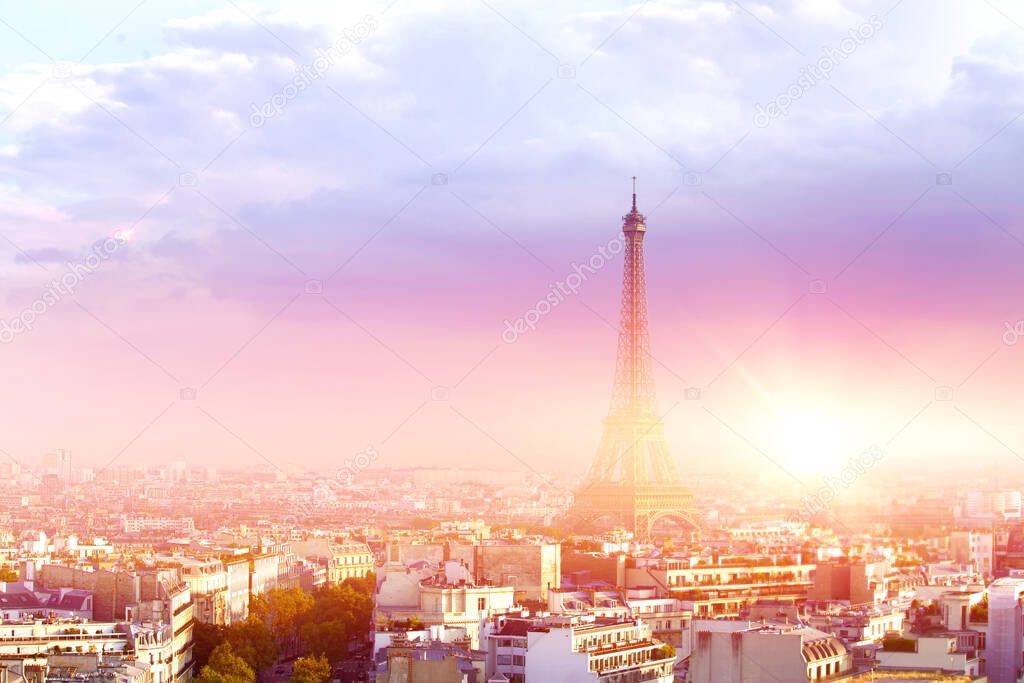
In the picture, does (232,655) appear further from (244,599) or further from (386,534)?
(386,534)

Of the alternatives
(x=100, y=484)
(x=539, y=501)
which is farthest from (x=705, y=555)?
(x=100, y=484)

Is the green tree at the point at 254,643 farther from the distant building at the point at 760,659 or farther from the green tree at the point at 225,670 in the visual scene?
the distant building at the point at 760,659

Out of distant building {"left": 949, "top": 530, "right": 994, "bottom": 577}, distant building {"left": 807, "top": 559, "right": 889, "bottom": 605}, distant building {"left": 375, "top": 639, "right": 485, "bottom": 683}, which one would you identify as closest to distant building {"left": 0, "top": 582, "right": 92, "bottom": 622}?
distant building {"left": 375, "top": 639, "right": 485, "bottom": 683}

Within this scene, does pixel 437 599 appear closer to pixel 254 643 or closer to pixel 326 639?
pixel 326 639

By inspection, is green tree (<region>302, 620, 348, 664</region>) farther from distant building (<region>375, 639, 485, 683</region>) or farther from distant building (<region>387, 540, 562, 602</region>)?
distant building (<region>375, 639, 485, 683</region>)

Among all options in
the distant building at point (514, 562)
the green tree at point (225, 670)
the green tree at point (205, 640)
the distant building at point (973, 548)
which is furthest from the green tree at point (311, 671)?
the distant building at point (973, 548)

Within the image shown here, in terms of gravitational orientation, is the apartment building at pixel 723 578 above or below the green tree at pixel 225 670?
above
